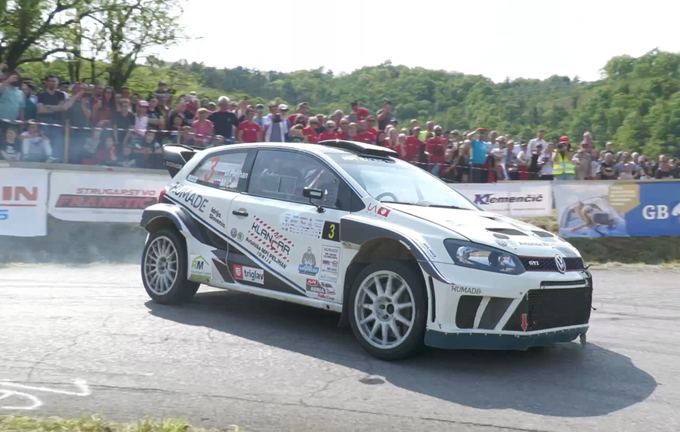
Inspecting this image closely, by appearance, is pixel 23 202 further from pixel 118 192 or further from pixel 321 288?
pixel 321 288

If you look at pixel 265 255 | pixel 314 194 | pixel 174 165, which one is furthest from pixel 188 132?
pixel 314 194

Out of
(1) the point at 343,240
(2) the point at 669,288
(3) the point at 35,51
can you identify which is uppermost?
(3) the point at 35,51

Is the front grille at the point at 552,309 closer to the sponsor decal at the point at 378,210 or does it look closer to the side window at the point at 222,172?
the sponsor decal at the point at 378,210

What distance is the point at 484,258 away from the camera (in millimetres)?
5520

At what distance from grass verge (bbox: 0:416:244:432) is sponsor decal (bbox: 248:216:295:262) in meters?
2.63

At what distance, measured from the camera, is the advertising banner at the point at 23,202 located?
11938 mm

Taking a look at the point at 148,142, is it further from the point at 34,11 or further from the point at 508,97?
the point at 508,97

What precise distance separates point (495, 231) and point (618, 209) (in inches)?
419

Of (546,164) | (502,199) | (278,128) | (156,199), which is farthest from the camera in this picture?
(546,164)

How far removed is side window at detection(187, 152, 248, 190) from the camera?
7.48 meters

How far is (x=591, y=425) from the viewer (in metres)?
4.47

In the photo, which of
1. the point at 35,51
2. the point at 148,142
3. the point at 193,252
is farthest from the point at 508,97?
the point at 193,252

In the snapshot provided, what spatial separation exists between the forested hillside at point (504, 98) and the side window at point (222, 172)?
174 ft

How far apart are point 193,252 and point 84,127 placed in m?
8.07
